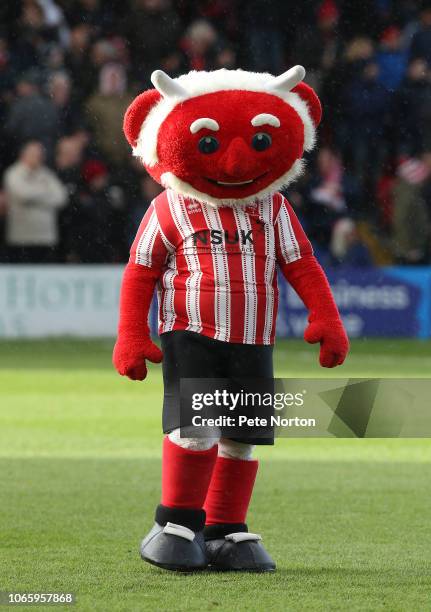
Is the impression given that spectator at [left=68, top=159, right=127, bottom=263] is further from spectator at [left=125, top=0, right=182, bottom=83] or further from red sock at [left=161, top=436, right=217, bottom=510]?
red sock at [left=161, top=436, right=217, bottom=510]

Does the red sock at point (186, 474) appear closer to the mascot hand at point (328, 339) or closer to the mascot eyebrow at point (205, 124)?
the mascot hand at point (328, 339)

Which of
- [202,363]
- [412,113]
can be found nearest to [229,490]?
[202,363]

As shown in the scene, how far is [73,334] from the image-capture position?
52.5ft

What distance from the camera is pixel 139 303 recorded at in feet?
17.3

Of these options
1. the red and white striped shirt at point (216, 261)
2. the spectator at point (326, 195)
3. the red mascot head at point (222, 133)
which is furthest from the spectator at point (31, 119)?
the red and white striped shirt at point (216, 261)

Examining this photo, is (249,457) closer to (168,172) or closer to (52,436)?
(168,172)

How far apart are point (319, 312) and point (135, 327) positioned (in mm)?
639

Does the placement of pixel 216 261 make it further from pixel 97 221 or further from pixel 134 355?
pixel 97 221

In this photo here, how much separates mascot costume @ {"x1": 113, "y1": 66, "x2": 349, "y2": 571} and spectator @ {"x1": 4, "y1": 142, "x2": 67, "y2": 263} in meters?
10.8

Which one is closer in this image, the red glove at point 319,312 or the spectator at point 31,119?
the red glove at point 319,312

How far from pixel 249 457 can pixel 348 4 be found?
14.6 meters

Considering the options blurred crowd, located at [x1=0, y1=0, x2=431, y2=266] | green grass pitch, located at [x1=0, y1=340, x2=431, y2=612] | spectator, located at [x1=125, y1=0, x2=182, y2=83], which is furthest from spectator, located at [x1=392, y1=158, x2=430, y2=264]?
green grass pitch, located at [x1=0, y1=340, x2=431, y2=612]

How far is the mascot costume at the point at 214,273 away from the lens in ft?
17.1

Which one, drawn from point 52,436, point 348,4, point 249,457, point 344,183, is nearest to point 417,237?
point 344,183
